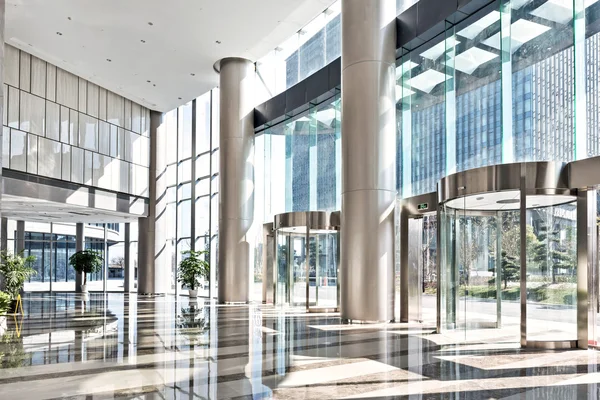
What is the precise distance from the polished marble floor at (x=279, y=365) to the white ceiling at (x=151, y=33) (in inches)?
364

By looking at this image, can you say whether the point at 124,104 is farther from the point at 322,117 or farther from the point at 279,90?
the point at 322,117

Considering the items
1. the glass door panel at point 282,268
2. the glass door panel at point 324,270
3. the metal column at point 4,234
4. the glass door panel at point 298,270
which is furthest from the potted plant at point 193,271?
the metal column at point 4,234

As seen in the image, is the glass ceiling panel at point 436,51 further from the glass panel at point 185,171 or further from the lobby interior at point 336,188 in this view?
the glass panel at point 185,171

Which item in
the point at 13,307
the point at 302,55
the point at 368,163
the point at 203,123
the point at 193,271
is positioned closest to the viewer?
the point at 368,163

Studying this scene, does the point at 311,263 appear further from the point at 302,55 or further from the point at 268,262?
the point at 302,55

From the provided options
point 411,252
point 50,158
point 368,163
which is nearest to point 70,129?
point 50,158

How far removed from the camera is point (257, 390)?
18.0 feet

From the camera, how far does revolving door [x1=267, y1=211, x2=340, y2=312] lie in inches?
581

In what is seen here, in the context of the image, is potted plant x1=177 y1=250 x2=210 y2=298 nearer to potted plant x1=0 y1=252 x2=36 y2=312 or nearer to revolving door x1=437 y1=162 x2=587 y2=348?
potted plant x1=0 y1=252 x2=36 y2=312

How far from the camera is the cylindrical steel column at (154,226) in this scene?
25.6m

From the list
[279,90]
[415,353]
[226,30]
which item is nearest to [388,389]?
[415,353]

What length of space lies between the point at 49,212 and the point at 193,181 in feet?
20.9

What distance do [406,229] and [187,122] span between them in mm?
16294

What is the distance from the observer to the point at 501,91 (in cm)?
1102
